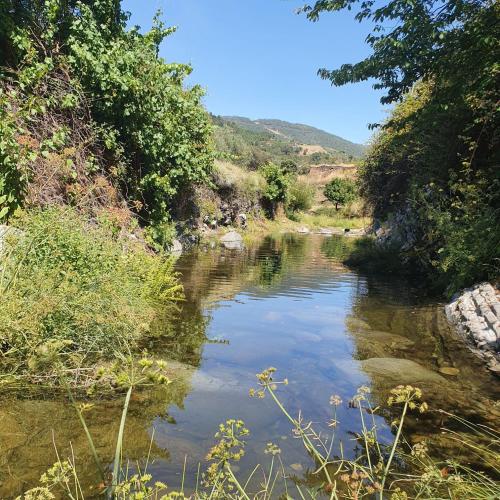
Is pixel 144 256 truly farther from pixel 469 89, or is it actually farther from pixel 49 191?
pixel 469 89

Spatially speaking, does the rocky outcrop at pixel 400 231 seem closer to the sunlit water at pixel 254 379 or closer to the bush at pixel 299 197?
the sunlit water at pixel 254 379

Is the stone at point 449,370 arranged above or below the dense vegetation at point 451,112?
below

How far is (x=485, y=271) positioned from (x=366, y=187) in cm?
1381

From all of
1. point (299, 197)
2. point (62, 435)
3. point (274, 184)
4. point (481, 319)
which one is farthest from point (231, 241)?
point (299, 197)

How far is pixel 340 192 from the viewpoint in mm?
56969

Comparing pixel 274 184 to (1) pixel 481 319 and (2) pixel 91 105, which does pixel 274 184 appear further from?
(1) pixel 481 319

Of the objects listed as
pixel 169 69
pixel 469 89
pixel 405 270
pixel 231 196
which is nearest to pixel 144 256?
pixel 469 89

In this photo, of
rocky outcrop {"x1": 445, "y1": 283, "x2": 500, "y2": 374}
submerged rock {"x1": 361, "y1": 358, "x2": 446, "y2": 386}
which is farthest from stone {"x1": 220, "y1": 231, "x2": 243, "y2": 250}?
submerged rock {"x1": 361, "y1": 358, "x2": 446, "y2": 386}

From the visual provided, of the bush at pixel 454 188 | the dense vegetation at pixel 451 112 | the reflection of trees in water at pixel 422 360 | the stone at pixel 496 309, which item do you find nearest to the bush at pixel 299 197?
the bush at pixel 454 188

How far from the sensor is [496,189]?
10125mm

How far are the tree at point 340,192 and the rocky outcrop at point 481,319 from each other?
156 ft

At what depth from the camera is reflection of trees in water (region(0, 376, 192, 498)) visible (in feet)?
10.6

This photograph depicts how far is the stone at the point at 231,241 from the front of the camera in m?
22.1

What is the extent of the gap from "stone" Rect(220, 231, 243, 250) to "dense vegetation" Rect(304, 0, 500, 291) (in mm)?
9945
